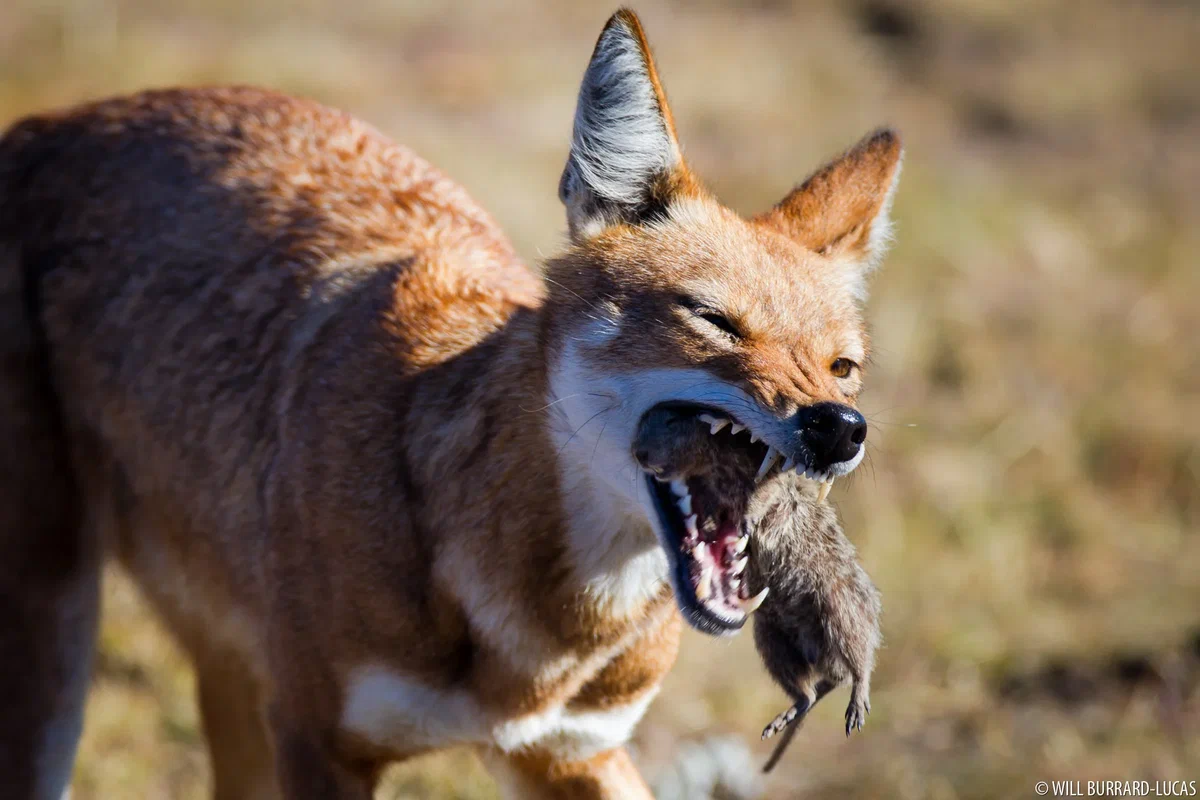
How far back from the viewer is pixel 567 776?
447 centimetres

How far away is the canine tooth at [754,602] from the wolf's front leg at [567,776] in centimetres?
101

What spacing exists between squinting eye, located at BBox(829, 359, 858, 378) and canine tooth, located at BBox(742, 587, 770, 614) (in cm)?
62

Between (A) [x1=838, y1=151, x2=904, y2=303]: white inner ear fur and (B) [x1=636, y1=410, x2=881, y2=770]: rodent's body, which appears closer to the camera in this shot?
(B) [x1=636, y1=410, x2=881, y2=770]: rodent's body

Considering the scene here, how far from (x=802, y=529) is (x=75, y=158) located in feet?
10.3

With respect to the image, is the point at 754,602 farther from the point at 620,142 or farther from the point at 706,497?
the point at 620,142

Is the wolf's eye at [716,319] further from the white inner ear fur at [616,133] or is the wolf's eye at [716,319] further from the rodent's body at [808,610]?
the white inner ear fur at [616,133]

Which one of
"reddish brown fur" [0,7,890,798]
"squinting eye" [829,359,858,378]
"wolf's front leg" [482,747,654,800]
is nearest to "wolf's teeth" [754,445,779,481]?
"reddish brown fur" [0,7,890,798]

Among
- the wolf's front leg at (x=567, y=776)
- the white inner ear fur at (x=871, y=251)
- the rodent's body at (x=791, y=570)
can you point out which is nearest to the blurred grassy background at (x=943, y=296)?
the white inner ear fur at (x=871, y=251)

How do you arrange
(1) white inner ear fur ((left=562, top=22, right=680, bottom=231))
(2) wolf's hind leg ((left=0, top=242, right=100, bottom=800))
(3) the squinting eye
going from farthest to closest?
(2) wolf's hind leg ((left=0, top=242, right=100, bottom=800)), (1) white inner ear fur ((left=562, top=22, right=680, bottom=231)), (3) the squinting eye

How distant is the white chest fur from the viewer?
4.01 metres

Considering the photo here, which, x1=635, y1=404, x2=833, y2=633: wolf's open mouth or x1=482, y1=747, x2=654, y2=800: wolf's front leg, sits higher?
x1=635, y1=404, x2=833, y2=633: wolf's open mouth

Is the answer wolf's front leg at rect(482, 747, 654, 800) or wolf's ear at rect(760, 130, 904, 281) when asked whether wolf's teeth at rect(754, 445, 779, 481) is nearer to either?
wolf's ear at rect(760, 130, 904, 281)

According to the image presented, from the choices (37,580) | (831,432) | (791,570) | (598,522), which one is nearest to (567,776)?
(598,522)

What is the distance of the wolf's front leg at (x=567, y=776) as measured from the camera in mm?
4445
